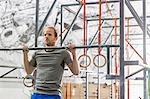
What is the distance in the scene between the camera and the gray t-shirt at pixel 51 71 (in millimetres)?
2592

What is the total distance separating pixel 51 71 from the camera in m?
2.60

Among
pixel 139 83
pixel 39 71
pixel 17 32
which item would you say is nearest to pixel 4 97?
pixel 17 32

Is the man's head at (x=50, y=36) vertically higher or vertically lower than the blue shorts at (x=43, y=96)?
higher

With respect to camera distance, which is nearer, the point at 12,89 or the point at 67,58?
the point at 67,58

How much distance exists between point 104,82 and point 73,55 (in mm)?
3624

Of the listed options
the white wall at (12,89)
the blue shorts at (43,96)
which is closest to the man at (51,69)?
the blue shorts at (43,96)

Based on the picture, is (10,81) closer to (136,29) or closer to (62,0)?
(62,0)

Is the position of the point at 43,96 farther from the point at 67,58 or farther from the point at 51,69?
the point at 67,58

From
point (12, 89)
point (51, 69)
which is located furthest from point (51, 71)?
point (12, 89)

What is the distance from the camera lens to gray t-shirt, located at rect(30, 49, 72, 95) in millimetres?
2592

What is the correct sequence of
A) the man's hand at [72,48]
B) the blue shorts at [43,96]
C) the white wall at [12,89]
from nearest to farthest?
1. the man's hand at [72,48]
2. the blue shorts at [43,96]
3. the white wall at [12,89]

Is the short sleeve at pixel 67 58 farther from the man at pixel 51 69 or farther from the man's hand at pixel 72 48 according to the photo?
the man's hand at pixel 72 48

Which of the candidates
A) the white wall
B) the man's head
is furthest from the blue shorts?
the white wall

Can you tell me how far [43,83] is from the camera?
2.61m
